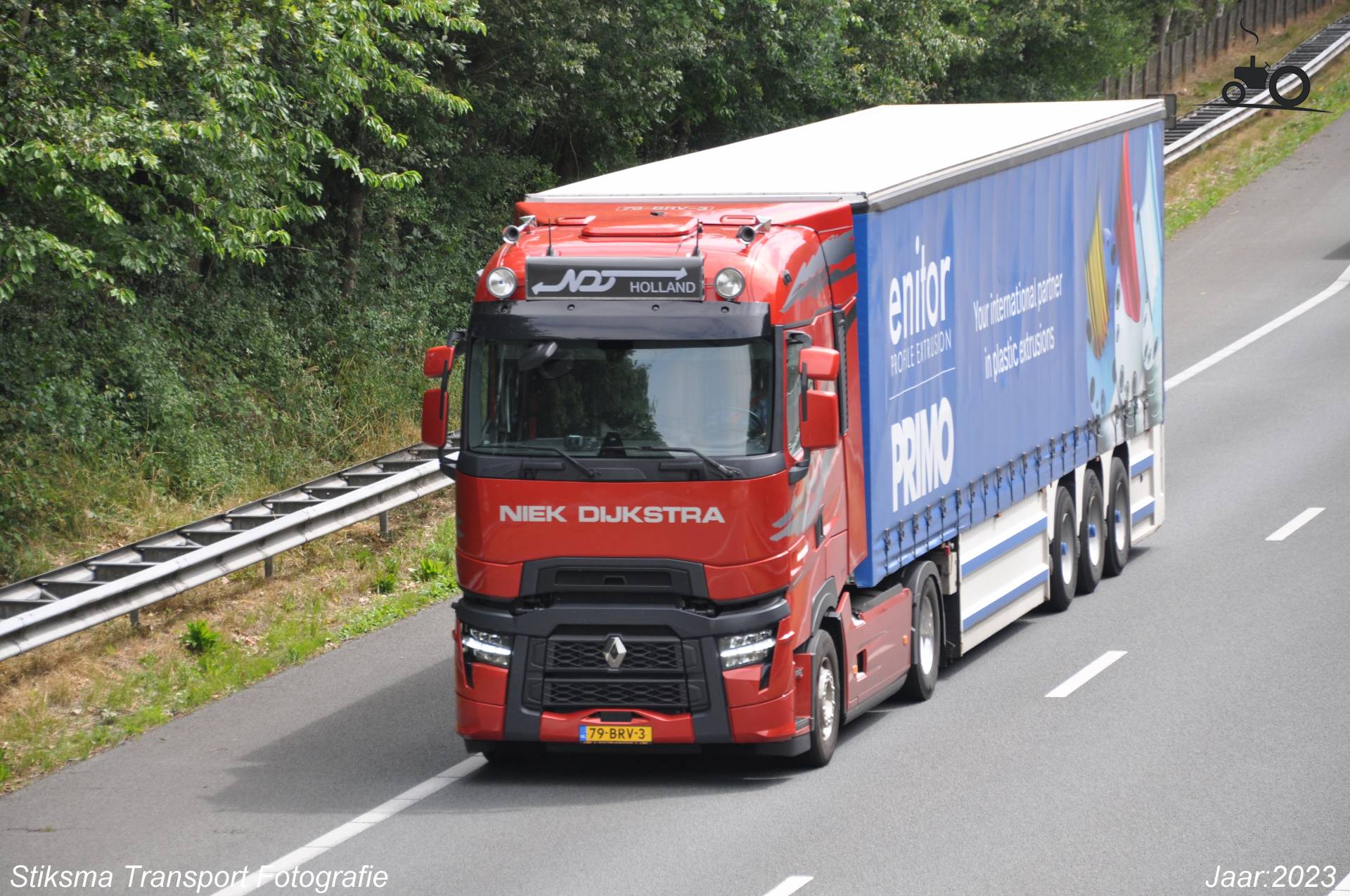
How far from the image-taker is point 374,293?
2517 centimetres

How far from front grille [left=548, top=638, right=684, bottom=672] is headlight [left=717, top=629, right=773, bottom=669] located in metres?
0.26

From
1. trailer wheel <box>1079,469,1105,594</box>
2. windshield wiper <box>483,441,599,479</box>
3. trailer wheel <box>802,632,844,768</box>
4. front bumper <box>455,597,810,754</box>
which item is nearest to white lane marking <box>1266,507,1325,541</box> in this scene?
trailer wheel <box>1079,469,1105,594</box>

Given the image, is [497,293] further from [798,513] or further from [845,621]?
[845,621]

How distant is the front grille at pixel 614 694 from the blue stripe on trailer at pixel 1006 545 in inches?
153

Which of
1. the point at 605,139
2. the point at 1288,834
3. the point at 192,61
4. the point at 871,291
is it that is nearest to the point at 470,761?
the point at 871,291

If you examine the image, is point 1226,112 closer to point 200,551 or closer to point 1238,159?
point 1238,159

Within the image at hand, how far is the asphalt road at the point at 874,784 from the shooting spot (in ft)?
32.2

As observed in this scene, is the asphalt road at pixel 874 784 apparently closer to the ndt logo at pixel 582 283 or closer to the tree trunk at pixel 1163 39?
the ndt logo at pixel 582 283

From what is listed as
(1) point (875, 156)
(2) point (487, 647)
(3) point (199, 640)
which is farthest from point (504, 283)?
(3) point (199, 640)

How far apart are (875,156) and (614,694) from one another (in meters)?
4.98

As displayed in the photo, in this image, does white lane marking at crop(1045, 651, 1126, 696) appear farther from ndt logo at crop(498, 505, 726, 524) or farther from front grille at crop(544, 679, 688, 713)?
ndt logo at crop(498, 505, 726, 524)

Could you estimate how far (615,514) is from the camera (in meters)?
11.2

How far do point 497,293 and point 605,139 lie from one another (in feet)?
61.6

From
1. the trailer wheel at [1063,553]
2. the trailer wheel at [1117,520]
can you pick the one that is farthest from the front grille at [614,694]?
the trailer wheel at [1117,520]
